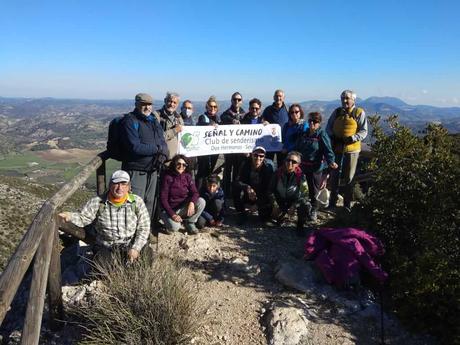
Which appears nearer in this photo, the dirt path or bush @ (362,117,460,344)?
bush @ (362,117,460,344)

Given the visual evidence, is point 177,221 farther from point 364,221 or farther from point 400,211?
point 400,211

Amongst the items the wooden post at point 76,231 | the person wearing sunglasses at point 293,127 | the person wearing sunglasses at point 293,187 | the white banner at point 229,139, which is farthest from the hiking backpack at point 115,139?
the person wearing sunglasses at point 293,127

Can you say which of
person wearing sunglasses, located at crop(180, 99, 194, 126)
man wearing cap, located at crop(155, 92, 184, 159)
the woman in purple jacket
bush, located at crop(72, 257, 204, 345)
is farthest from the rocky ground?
person wearing sunglasses, located at crop(180, 99, 194, 126)

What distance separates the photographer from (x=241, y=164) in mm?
7945

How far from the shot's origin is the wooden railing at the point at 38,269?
2.65 m

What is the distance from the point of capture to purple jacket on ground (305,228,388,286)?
16.6 ft

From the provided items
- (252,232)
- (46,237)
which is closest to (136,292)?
(46,237)

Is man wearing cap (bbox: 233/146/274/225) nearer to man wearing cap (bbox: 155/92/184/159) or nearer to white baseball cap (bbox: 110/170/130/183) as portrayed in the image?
man wearing cap (bbox: 155/92/184/159)

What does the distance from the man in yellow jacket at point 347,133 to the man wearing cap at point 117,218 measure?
4313mm

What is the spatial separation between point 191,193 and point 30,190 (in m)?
65.3

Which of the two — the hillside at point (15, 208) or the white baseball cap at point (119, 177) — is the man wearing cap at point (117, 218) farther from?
the hillside at point (15, 208)

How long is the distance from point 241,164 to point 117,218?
11.9 ft

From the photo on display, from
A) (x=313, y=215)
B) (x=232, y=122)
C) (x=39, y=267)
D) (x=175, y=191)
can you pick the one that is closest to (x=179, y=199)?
(x=175, y=191)

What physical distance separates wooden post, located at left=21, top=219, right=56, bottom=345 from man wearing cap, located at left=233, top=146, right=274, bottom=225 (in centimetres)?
410
